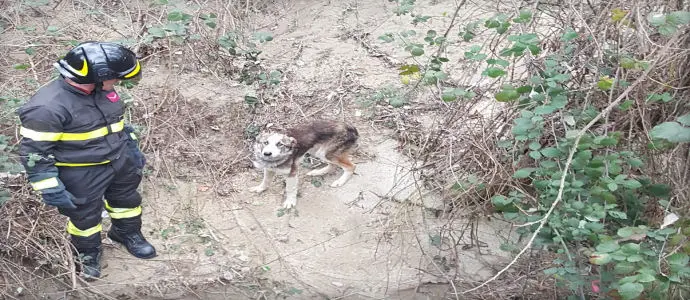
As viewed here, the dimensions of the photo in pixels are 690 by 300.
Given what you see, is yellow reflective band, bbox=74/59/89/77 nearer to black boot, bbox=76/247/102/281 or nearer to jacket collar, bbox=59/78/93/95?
jacket collar, bbox=59/78/93/95

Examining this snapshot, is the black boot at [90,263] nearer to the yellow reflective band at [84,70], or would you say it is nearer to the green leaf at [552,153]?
the yellow reflective band at [84,70]

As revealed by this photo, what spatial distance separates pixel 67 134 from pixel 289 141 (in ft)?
6.94

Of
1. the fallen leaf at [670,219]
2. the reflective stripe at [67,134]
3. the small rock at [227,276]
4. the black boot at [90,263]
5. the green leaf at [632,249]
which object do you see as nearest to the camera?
the green leaf at [632,249]

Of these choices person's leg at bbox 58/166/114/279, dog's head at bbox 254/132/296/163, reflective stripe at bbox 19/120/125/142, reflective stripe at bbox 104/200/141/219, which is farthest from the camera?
dog's head at bbox 254/132/296/163

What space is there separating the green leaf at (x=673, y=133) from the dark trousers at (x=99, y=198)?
150 inches

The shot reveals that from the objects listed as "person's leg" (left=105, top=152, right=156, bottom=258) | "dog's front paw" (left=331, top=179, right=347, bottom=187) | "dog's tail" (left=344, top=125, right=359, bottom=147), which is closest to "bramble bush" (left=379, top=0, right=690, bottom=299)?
"dog's tail" (left=344, top=125, right=359, bottom=147)

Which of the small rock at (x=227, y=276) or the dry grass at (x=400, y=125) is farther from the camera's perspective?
the small rock at (x=227, y=276)

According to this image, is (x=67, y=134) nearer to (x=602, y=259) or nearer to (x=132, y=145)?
(x=132, y=145)

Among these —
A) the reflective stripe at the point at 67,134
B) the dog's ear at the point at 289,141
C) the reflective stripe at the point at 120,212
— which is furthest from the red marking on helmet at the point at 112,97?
the dog's ear at the point at 289,141

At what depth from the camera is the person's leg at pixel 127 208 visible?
5.31 m

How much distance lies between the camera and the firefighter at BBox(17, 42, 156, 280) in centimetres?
454

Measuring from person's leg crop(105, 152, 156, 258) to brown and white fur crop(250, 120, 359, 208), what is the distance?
1251mm

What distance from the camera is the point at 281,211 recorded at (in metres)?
6.48

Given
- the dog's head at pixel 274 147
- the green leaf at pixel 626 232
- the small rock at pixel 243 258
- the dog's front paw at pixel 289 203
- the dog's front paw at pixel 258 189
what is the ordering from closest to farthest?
the green leaf at pixel 626 232
the small rock at pixel 243 258
the dog's head at pixel 274 147
the dog's front paw at pixel 289 203
the dog's front paw at pixel 258 189
